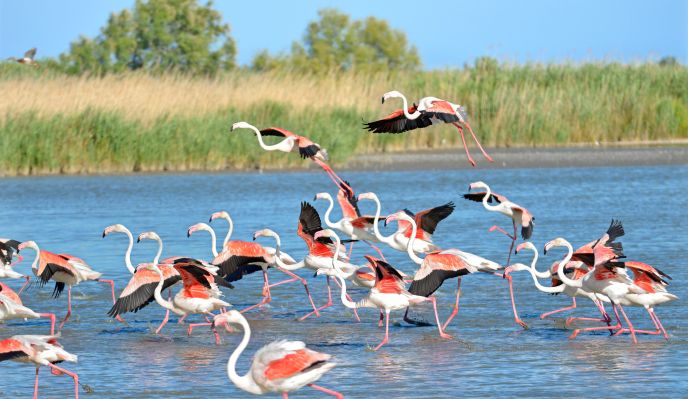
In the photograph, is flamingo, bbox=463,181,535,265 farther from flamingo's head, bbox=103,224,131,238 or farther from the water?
flamingo's head, bbox=103,224,131,238

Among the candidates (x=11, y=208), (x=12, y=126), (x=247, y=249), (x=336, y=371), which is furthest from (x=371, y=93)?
(x=336, y=371)

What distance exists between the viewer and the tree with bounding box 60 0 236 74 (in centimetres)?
4022

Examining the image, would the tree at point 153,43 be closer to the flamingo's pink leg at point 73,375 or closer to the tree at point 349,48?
the tree at point 349,48

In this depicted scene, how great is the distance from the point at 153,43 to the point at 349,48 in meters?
10.0

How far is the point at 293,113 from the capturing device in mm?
23953

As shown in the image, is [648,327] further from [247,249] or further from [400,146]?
[400,146]

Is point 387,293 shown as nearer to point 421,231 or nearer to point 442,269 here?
point 442,269

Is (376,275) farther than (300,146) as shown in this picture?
No

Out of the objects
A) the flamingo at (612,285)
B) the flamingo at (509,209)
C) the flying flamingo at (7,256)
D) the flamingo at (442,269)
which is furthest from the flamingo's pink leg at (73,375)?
the flamingo at (509,209)

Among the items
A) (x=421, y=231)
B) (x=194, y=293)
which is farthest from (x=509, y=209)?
(x=194, y=293)

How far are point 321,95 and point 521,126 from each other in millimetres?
4096

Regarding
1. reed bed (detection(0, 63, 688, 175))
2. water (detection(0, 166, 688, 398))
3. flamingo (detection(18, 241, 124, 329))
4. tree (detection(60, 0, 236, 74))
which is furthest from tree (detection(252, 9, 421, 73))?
flamingo (detection(18, 241, 124, 329))

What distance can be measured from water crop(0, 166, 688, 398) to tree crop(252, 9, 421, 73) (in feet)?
88.9

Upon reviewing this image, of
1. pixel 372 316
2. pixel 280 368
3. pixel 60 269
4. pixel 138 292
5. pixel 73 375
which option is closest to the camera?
pixel 280 368
